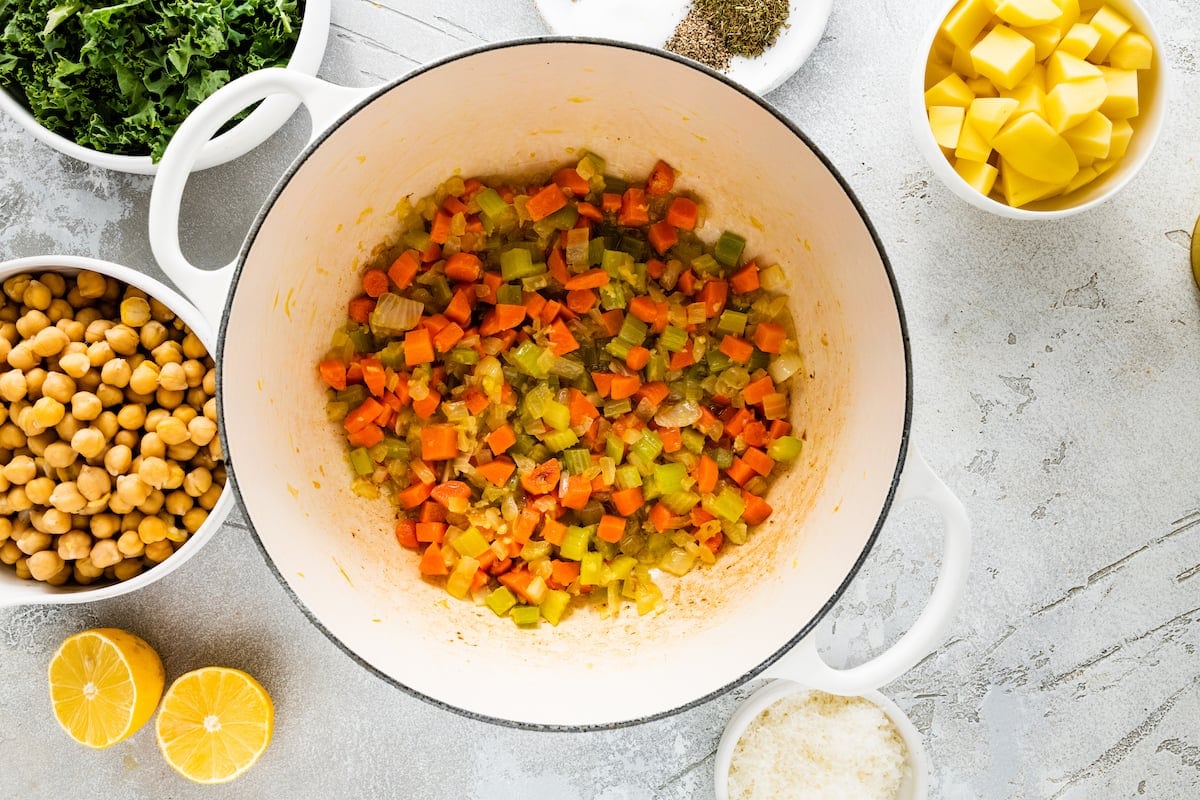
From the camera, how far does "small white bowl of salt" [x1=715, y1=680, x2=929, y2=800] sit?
6.03 ft

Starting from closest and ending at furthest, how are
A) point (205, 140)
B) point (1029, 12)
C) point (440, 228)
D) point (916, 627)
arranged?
point (205, 140) < point (916, 627) < point (1029, 12) < point (440, 228)

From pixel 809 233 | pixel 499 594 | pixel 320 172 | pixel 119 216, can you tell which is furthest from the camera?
pixel 119 216

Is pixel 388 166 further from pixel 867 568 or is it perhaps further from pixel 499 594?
pixel 867 568

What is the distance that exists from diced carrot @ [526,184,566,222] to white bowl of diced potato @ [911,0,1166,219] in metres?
0.66

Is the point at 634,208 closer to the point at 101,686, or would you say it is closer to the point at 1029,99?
the point at 1029,99

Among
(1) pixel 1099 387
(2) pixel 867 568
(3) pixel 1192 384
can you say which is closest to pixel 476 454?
(2) pixel 867 568

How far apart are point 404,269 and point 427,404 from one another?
247mm

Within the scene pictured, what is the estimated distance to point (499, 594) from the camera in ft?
5.36

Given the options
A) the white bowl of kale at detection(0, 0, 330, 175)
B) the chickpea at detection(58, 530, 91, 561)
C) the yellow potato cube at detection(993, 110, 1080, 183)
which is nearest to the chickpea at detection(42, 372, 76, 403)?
the chickpea at detection(58, 530, 91, 561)

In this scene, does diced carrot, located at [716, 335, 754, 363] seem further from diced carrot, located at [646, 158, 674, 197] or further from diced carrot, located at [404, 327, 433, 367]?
diced carrot, located at [404, 327, 433, 367]

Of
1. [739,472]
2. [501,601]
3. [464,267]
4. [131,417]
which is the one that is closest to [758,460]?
[739,472]

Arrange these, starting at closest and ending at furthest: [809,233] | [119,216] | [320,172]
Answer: [320,172]
[809,233]
[119,216]

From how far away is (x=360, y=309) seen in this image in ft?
5.46

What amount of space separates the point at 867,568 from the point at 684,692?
0.57 metres
